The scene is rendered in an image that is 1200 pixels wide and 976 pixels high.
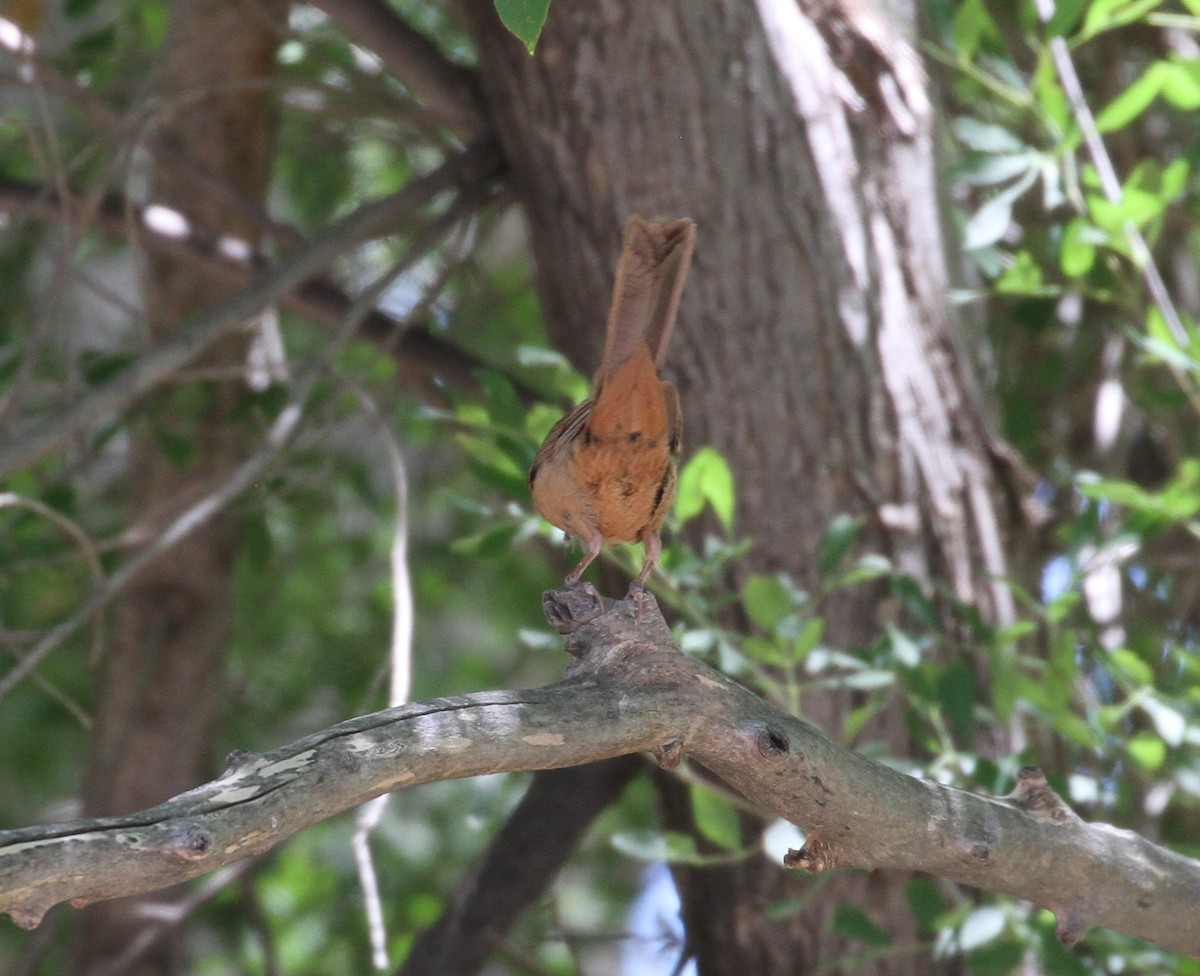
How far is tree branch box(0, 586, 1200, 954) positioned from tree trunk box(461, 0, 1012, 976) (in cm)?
103

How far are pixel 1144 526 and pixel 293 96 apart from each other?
132 inches

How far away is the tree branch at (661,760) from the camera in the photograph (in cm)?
133

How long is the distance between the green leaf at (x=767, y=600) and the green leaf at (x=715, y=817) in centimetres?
41

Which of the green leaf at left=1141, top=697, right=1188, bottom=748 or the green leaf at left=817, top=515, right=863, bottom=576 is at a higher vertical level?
the green leaf at left=817, top=515, right=863, bottom=576

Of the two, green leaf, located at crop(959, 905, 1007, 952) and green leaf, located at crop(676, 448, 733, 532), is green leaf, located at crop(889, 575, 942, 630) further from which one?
green leaf, located at crop(959, 905, 1007, 952)

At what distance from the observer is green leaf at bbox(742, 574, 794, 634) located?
2.72 m

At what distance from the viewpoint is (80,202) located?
3.69 meters

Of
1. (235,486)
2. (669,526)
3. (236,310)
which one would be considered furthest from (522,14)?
(236,310)

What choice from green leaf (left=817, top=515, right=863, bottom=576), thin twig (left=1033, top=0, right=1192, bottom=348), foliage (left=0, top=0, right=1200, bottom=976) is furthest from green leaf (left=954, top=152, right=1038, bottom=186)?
green leaf (left=817, top=515, right=863, bottom=576)

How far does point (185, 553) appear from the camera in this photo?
461 centimetres

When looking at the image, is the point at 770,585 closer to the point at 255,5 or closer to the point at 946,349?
the point at 946,349

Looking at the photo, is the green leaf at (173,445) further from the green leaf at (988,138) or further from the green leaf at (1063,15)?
the green leaf at (1063,15)

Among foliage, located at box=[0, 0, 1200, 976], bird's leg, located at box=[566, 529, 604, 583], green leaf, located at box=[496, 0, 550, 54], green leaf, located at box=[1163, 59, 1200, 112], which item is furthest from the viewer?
green leaf, located at box=[1163, 59, 1200, 112]

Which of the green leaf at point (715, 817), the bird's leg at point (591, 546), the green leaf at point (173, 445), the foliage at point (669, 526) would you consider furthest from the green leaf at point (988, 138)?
the green leaf at point (173, 445)
